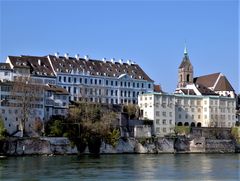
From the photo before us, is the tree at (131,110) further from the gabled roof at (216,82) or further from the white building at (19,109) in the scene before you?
the gabled roof at (216,82)

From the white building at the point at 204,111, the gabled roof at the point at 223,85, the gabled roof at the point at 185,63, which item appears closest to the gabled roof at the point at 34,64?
the white building at the point at 204,111

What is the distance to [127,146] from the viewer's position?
74562 mm

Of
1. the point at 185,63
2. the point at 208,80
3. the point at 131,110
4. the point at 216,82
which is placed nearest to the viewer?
the point at 131,110

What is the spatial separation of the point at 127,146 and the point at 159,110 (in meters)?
16.8

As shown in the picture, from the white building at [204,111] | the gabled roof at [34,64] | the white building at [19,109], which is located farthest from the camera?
the white building at [204,111]

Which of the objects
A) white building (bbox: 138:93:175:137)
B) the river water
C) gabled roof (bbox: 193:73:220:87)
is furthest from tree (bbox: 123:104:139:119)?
the river water

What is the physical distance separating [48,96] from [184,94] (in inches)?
1176

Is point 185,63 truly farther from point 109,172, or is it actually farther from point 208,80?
point 109,172

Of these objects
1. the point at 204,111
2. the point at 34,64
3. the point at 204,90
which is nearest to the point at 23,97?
the point at 34,64

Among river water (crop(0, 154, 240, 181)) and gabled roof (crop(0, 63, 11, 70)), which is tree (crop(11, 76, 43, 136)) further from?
river water (crop(0, 154, 240, 181))

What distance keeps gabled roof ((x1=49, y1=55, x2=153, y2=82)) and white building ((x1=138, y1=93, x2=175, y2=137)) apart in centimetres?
699

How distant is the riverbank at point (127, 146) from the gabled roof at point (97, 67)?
19730 millimetres

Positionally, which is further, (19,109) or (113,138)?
(113,138)

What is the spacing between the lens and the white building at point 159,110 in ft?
291
